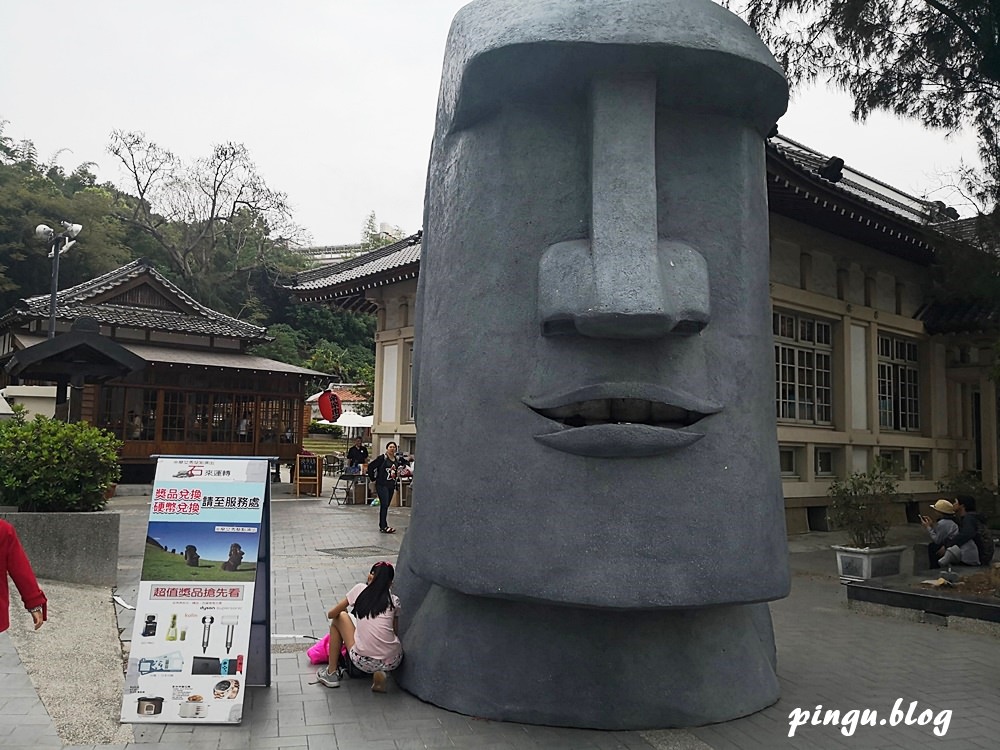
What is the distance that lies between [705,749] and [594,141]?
3.16 metres

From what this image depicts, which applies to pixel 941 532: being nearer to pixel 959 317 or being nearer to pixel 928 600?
pixel 928 600

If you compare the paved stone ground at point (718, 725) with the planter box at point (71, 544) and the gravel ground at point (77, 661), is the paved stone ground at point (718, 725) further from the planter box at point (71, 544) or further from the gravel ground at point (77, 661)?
the planter box at point (71, 544)

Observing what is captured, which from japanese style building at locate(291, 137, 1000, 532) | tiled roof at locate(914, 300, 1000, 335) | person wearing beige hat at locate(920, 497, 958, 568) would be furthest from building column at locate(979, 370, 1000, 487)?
person wearing beige hat at locate(920, 497, 958, 568)

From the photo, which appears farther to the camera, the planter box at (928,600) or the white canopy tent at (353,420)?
the white canopy tent at (353,420)

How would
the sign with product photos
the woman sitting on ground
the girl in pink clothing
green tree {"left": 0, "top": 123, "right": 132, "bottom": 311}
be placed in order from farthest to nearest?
1. green tree {"left": 0, "top": 123, "right": 132, "bottom": 311}
2. the woman sitting on ground
3. the girl in pink clothing
4. the sign with product photos

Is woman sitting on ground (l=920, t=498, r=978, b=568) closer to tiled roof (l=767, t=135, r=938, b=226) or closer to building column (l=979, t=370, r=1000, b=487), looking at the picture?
tiled roof (l=767, t=135, r=938, b=226)

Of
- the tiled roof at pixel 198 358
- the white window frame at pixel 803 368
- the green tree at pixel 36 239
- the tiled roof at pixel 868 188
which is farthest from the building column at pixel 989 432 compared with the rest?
the green tree at pixel 36 239

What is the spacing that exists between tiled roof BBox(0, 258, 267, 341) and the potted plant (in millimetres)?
20057

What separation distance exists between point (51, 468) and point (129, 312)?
17800 millimetres

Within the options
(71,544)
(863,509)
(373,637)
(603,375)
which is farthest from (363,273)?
(603,375)

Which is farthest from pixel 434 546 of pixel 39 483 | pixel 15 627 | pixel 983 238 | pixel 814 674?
pixel 983 238

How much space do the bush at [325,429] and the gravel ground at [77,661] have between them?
32.1 metres

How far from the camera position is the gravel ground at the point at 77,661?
4.40 meters

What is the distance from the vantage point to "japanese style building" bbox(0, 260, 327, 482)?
22062 millimetres
